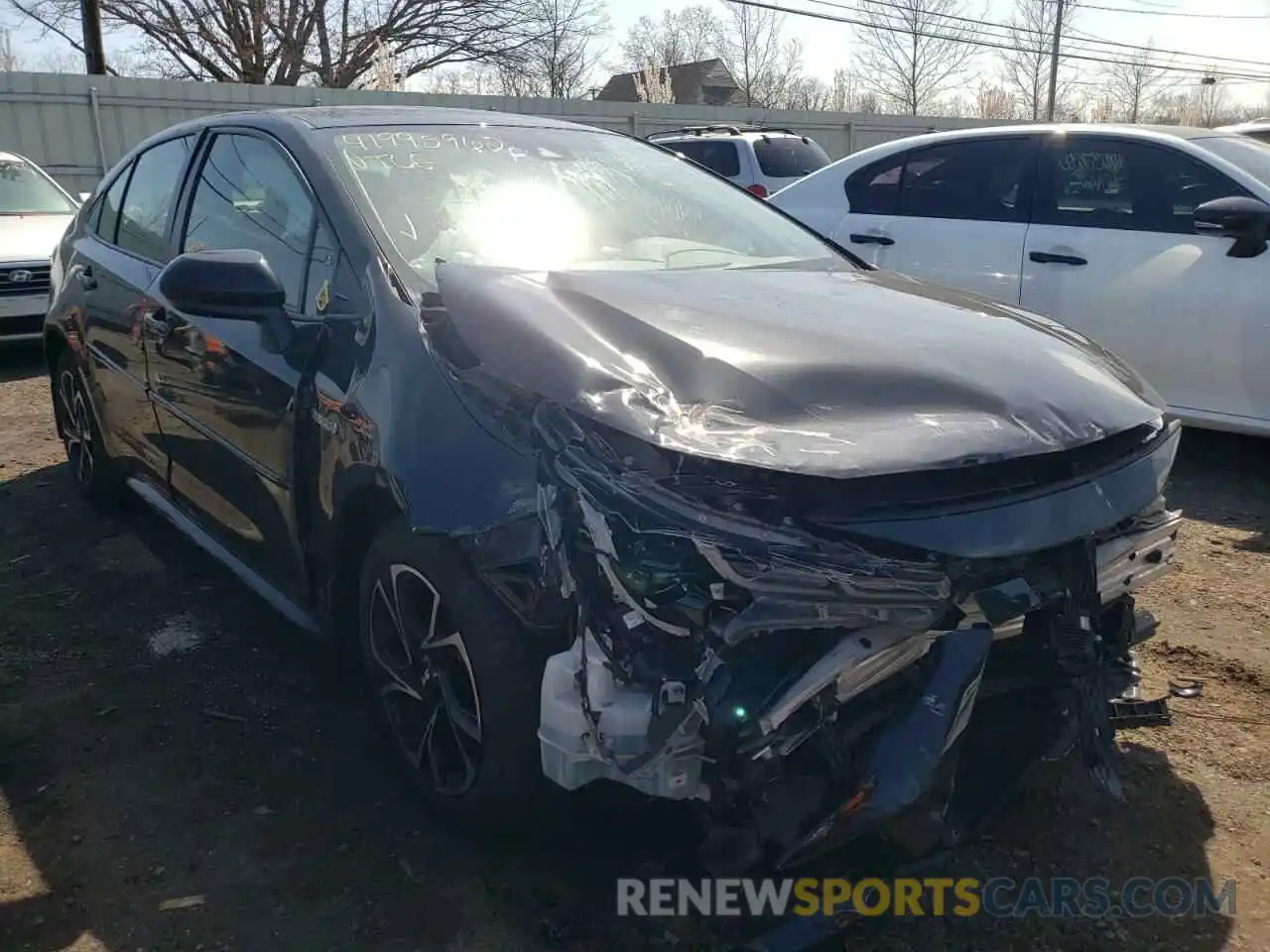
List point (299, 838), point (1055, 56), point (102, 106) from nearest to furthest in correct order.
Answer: point (299, 838) < point (102, 106) < point (1055, 56)

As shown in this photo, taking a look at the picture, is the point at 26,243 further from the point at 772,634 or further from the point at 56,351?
the point at 772,634

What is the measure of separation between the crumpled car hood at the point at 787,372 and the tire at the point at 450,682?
0.48 m

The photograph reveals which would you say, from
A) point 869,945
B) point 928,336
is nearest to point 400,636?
point 869,945

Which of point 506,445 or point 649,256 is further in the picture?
point 649,256

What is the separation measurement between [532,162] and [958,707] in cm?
209

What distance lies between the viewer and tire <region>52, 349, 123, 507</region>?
4.53 meters

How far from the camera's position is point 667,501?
1.86m

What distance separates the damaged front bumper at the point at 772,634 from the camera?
1.82 meters

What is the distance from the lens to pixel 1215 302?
479cm

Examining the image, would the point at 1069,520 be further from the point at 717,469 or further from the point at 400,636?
the point at 400,636

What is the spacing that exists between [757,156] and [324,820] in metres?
10.3

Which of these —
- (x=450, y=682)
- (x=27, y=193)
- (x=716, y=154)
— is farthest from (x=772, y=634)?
(x=716, y=154)

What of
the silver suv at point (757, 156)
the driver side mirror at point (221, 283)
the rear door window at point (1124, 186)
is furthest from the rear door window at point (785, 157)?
the driver side mirror at point (221, 283)

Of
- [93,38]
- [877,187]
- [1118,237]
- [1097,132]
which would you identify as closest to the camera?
[1118,237]
